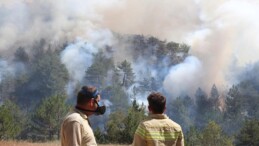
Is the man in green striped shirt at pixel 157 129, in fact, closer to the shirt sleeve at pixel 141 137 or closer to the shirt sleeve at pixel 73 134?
the shirt sleeve at pixel 141 137

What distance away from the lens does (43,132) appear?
142 feet

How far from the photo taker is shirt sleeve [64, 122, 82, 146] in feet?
12.0

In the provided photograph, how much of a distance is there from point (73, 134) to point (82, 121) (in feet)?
0.50

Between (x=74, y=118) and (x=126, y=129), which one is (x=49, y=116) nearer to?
(x=126, y=129)

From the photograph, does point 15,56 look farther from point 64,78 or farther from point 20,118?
point 20,118

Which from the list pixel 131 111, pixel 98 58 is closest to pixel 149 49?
pixel 98 58

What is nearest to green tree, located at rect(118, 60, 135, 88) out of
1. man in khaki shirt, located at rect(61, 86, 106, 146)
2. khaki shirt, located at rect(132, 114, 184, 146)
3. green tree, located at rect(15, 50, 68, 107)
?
green tree, located at rect(15, 50, 68, 107)

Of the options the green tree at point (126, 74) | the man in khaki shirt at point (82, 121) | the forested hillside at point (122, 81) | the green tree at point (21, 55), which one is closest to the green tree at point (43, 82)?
the forested hillside at point (122, 81)

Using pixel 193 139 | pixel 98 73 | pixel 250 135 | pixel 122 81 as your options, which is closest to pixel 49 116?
pixel 193 139

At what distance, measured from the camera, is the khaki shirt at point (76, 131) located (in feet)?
12.1

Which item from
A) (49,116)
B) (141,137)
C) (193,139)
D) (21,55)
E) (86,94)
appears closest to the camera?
(86,94)

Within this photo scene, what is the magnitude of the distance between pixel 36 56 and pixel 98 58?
598 inches

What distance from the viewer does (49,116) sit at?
39.6 m

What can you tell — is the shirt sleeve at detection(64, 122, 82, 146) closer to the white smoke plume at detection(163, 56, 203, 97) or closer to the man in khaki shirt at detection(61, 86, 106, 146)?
the man in khaki shirt at detection(61, 86, 106, 146)
